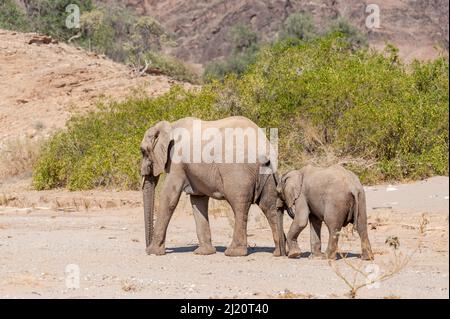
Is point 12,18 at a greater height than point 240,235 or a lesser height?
lesser

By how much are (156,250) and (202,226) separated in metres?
0.70

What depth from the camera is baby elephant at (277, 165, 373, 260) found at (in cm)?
1098

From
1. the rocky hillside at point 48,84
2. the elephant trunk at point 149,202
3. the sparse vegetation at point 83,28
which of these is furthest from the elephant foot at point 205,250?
the sparse vegetation at point 83,28

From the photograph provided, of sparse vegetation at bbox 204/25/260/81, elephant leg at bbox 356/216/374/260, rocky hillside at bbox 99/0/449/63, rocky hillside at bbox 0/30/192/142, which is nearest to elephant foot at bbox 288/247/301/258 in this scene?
elephant leg at bbox 356/216/374/260

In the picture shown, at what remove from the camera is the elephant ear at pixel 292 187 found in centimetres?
1133

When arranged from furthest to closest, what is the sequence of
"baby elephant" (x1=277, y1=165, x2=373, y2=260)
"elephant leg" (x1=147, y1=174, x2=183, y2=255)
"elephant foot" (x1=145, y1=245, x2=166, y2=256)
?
1. "elephant foot" (x1=145, y1=245, x2=166, y2=256)
2. "elephant leg" (x1=147, y1=174, x2=183, y2=255)
3. "baby elephant" (x1=277, y1=165, x2=373, y2=260)

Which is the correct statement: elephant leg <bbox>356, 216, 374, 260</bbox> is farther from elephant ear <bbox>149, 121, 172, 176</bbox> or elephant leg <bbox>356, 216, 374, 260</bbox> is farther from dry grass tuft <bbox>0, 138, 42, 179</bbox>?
dry grass tuft <bbox>0, 138, 42, 179</bbox>

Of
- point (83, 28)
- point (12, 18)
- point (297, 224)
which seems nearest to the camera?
point (297, 224)

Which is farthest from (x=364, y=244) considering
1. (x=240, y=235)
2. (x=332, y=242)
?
(x=240, y=235)

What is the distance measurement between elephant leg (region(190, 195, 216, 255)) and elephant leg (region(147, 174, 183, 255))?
1.49ft

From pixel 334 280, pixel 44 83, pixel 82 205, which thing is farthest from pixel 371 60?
pixel 334 280

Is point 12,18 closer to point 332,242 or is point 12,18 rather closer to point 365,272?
point 332,242

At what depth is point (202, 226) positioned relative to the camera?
1216cm

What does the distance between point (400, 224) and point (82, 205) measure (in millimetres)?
8175
